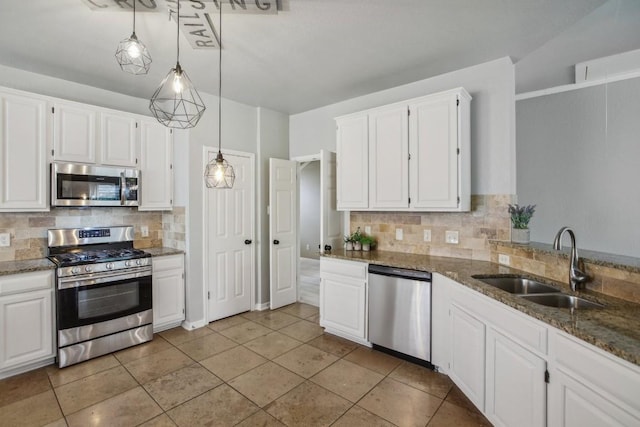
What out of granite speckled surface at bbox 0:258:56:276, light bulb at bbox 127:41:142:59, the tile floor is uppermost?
light bulb at bbox 127:41:142:59

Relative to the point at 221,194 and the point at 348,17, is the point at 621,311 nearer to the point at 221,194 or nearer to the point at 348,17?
the point at 348,17

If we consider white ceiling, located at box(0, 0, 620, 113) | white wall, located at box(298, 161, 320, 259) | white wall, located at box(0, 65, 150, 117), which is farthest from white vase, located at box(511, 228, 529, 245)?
white wall, located at box(298, 161, 320, 259)

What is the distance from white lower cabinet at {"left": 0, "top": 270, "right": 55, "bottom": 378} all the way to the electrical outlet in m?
3.84

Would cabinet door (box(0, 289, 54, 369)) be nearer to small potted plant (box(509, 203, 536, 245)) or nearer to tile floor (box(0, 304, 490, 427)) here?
tile floor (box(0, 304, 490, 427))

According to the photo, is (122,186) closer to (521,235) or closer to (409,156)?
(409,156)

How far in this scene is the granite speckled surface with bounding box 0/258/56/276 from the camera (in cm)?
253

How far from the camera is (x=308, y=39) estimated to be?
8.22 feet

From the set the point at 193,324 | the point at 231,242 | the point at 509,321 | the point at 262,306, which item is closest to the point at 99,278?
the point at 193,324

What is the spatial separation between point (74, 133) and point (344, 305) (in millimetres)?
3335

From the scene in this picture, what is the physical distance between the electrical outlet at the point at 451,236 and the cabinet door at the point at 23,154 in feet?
13.3

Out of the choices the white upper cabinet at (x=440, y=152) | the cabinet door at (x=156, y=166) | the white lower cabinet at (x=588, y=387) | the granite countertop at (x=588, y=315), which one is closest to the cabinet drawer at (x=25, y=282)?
the cabinet door at (x=156, y=166)

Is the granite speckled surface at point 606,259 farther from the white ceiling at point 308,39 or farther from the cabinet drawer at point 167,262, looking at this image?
the cabinet drawer at point 167,262

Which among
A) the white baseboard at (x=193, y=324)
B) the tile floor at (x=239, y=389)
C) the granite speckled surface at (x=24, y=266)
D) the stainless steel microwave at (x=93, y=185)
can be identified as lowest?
the tile floor at (x=239, y=389)

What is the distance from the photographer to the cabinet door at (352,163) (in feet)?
11.1
